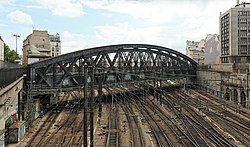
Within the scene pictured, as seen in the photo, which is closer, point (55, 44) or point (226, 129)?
point (226, 129)

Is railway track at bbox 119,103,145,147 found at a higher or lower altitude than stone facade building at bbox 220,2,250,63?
lower

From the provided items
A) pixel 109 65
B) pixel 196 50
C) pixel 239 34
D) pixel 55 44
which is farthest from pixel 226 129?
pixel 55 44

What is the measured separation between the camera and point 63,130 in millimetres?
22484

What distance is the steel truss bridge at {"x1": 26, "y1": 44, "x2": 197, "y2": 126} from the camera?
2878 cm

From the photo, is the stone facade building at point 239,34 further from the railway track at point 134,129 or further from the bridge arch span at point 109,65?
the railway track at point 134,129

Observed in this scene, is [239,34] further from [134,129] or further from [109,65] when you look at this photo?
[134,129]

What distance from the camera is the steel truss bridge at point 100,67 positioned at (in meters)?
28.8

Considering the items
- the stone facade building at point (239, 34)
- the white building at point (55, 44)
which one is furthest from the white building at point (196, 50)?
the white building at point (55, 44)

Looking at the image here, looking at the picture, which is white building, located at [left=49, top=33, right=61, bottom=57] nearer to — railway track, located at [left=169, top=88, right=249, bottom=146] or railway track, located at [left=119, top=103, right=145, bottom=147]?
railway track, located at [left=119, top=103, right=145, bottom=147]

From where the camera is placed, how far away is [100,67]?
3147 centimetres

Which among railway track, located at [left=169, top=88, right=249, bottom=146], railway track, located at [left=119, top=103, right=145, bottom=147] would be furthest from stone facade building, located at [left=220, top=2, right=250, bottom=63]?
railway track, located at [left=119, top=103, right=145, bottom=147]

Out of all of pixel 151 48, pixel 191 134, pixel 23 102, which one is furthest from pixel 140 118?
pixel 151 48

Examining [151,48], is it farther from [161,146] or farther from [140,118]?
[161,146]

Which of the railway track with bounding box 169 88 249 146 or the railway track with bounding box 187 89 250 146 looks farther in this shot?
the railway track with bounding box 187 89 250 146
